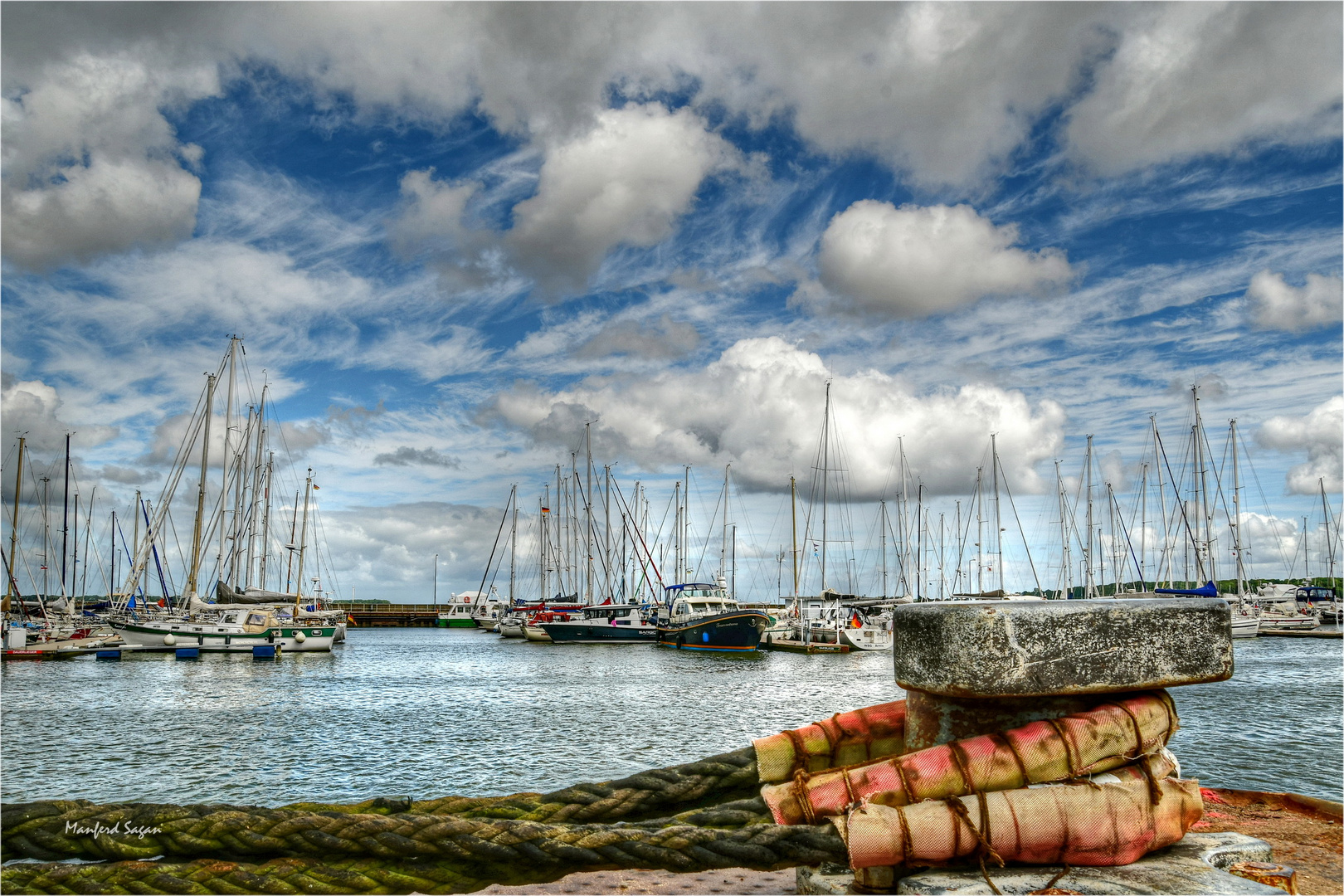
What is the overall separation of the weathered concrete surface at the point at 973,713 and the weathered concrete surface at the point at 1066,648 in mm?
167

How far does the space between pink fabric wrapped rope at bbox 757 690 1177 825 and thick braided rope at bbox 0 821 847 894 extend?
0.94 feet

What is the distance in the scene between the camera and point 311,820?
3.70 meters

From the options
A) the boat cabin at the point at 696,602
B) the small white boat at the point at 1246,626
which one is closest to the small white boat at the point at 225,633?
the boat cabin at the point at 696,602

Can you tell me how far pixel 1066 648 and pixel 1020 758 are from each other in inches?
17.7

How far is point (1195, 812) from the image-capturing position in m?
3.20

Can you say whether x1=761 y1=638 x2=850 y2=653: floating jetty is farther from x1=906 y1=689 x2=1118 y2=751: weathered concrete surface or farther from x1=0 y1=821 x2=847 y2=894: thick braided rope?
x1=0 y1=821 x2=847 y2=894: thick braided rope

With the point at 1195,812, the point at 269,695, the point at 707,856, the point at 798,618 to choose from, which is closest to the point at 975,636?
the point at 1195,812

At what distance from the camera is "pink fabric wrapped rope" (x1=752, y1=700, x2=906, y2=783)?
369 cm

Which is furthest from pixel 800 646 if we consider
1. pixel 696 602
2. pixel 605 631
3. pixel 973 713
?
pixel 973 713

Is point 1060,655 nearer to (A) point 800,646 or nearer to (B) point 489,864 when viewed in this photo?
(B) point 489,864

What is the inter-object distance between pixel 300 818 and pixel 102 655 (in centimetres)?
5647

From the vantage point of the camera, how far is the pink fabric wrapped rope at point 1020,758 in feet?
9.98

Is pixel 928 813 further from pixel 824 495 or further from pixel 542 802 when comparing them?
pixel 824 495

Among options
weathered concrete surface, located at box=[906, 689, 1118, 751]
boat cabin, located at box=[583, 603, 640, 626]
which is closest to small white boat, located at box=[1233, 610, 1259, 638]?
boat cabin, located at box=[583, 603, 640, 626]
